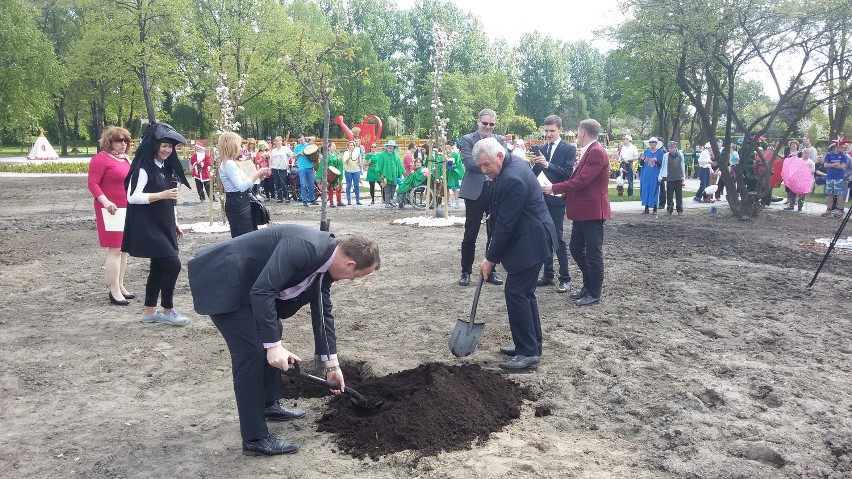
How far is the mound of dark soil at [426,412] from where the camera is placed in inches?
159

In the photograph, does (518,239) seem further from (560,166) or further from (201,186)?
(201,186)

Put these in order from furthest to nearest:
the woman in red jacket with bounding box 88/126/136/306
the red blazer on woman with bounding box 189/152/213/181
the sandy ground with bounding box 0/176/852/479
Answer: the red blazer on woman with bounding box 189/152/213/181, the woman in red jacket with bounding box 88/126/136/306, the sandy ground with bounding box 0/176/852/479

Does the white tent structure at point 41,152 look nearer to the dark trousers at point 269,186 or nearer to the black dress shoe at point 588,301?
the dark trousers at point 269,186

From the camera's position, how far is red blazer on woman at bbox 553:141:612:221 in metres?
7.14

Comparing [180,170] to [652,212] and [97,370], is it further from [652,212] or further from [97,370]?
[652,212]

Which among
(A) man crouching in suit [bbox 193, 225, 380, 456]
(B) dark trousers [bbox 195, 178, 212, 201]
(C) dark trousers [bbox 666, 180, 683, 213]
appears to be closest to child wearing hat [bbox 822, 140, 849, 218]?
(C) dark trousers [bbox 666, 180, 683, 213]

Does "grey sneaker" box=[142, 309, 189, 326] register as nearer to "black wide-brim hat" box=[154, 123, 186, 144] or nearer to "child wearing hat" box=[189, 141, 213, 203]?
"black wide-brim hat" box=[154, 123, 186, 144]

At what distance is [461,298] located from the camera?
7676mm

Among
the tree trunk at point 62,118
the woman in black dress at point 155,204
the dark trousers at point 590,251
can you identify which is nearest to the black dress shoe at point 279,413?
the woman in black dress at point 155,204

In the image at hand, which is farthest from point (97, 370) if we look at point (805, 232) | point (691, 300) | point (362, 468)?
point (805, 232)

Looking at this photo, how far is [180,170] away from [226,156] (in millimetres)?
681

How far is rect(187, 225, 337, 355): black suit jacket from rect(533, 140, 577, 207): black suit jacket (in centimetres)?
477

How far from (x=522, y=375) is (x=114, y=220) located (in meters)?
4.65

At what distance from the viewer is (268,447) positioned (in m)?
3.87
